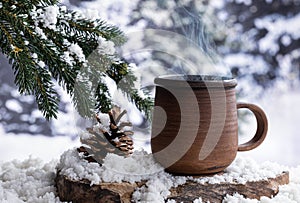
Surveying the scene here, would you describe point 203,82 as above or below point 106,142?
above

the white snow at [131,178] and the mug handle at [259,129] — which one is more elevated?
the mug handle at [259,129]

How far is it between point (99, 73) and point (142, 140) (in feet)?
0.50

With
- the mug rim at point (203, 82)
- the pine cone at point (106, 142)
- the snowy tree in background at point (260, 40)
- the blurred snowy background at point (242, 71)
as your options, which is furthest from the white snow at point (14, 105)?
the mug rim at point (203, 82)

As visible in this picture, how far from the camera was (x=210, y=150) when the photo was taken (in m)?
0.72

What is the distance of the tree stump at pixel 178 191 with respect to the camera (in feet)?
2.27

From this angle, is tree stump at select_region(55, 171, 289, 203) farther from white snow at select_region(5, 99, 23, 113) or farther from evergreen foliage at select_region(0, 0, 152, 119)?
white snow at select_region(5, 99, 23, 113)

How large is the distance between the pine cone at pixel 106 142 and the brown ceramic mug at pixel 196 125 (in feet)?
0.31

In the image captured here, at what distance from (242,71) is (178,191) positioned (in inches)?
47.4

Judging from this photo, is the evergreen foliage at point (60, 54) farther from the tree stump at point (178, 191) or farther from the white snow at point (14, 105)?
the white snow at point (14, 105)

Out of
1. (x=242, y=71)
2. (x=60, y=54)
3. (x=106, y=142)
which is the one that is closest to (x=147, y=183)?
(x=106, y=142)

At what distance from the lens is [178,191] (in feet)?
2.30

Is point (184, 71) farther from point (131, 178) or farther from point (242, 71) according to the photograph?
point (242, 71)

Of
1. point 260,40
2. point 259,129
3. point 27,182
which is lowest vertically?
point 27,182

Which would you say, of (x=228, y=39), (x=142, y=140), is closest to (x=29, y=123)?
(x=228, y=39)
